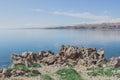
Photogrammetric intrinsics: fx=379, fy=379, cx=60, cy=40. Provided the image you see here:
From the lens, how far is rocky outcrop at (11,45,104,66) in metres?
49.2

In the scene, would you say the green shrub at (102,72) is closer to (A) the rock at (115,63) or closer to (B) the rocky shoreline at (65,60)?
(B) the rocky shoreline at (65,60)

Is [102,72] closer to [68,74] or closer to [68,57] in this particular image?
[68,74]

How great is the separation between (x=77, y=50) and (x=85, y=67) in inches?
227

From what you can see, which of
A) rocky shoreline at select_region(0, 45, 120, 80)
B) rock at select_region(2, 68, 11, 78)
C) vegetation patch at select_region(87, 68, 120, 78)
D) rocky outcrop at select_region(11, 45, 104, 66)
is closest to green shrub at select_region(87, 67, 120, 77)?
vegetation patch at select_region(87, 68, 120, 78)

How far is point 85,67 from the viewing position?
4641 cm

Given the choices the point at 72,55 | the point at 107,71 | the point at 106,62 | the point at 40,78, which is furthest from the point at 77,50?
the point at 40,78

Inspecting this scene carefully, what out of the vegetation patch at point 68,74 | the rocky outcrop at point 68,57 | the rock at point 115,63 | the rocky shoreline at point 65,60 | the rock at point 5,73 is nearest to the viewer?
the vegetation patch at point 68,74

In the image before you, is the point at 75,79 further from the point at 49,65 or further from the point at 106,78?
the point at 49,65

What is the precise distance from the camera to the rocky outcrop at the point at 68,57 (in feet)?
161

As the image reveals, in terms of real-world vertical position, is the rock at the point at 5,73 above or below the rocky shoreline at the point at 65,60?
above

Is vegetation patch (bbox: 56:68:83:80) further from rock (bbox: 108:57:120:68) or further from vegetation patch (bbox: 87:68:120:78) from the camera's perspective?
rock (bbox: 108:57:120:68)

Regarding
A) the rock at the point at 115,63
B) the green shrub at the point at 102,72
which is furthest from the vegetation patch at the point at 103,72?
the rock at the point at 115,63

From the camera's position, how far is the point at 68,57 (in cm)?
5144

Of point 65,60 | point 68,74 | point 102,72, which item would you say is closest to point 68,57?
point 65,60
